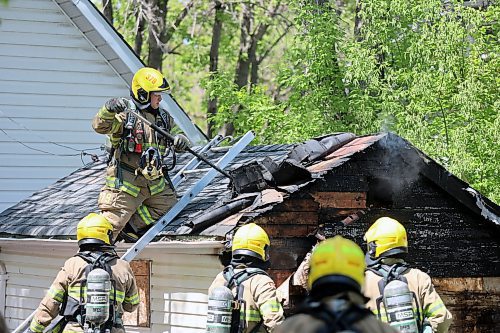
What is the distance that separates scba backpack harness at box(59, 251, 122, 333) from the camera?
305 inches

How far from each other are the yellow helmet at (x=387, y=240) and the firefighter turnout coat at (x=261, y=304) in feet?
2.74

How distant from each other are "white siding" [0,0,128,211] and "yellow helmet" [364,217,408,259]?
8.64 m

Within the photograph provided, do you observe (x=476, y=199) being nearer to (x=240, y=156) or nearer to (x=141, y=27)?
(x=240, y=156)

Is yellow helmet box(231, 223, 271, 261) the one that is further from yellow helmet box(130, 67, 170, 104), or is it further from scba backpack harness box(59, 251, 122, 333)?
yellow helmet box(130, 67, 170, 104)

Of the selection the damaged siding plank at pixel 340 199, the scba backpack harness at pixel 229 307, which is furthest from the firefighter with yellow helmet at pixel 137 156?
the scba backpack harness at pixel 229 307

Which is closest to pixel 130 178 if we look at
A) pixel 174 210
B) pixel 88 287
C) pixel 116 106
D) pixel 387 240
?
pixel 174 210

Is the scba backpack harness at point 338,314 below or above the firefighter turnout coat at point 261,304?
below

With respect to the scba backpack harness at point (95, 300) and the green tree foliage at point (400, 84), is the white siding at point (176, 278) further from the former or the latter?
the green tree foliage at point (400, 84)

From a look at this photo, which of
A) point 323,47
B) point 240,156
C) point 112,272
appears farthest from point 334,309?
point 323,47

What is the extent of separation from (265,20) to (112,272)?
16826 millimetres

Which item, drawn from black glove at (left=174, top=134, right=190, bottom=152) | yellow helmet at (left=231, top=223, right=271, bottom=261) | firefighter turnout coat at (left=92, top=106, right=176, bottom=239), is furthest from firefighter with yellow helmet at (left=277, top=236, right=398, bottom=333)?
firefighter turnout coat at (left=92, top=106, right=176, bottom=239)

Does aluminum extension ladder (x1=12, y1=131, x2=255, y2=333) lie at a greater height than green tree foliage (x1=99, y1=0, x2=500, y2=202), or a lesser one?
lesser

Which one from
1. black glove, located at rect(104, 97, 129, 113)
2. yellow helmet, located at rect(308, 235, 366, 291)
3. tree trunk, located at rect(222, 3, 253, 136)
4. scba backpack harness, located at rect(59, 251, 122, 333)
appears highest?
tree trunk, located at rect(222, 3, 253, 136)

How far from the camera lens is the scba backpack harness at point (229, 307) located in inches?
288
